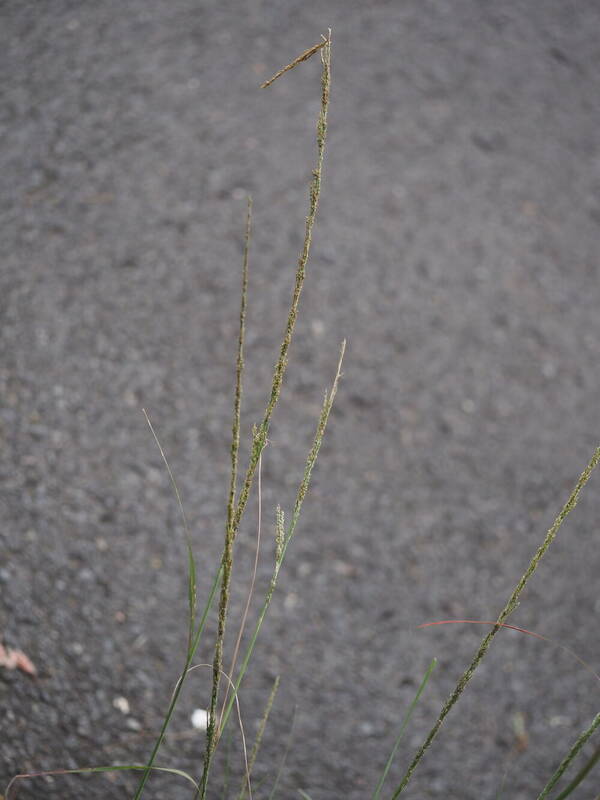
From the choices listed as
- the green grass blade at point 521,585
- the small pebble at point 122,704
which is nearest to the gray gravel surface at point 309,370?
the small pebble at point 122,704

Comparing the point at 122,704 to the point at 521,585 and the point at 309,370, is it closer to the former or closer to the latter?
the point at 309,370

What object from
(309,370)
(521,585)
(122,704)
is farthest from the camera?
(309,370)

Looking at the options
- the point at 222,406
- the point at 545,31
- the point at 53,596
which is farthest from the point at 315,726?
the point at 545,31

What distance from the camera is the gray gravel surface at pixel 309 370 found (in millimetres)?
1841

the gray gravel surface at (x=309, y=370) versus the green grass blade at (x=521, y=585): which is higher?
the green grass blade at (x=521, y=585)

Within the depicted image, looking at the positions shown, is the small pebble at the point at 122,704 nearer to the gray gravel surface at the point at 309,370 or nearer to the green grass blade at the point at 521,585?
the gray gravel surface at the point at 309,370

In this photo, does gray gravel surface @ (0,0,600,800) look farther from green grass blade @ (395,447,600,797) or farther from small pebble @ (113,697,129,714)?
green grass blade @ (395,447,600,797)

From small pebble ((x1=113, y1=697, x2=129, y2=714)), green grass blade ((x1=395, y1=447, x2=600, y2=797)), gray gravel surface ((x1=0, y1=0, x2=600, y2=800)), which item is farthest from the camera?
gray gravel surface ((x1=0, y1=0, x2=600, y2=800))

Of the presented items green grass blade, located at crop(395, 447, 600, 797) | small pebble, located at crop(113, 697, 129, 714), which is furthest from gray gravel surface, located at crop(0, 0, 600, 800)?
green grass blade, located at crop(395, 447, 600, 797)

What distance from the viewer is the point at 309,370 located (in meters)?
2.42

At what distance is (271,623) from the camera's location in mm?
1998

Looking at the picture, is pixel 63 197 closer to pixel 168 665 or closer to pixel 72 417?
pixel 72 417

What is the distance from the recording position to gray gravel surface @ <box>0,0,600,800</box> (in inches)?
72.5

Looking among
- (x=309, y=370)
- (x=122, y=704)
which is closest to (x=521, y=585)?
(x=122, y=704)
